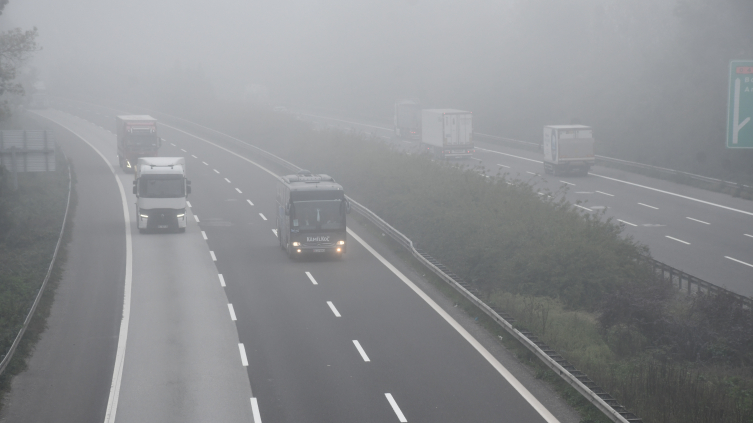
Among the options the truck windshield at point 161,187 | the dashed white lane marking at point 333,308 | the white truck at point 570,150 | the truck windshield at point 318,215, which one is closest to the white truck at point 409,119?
the white truck at point 570,150

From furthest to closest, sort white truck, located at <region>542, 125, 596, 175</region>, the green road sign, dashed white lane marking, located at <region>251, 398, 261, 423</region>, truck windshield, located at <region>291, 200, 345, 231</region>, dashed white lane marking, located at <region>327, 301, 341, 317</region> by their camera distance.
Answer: white truck, located at <region>542, 125, 596, 175</region>, truck windshield, located at <region>291, 200, 345, 231</region>, dashed white lane marking, located at <region>327, 301, 341, 317</region>, the green road sign, dashed white lane marking, located at <region>251, 398, 261, 423</region>

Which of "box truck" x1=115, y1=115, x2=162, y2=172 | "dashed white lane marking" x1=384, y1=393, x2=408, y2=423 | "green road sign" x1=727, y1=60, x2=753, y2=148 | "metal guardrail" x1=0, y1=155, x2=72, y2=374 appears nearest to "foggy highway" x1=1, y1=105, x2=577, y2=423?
"dashed white lane marking" x1=384, y1=393, x2=408, y2=423

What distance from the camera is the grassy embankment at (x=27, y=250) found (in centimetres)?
1898

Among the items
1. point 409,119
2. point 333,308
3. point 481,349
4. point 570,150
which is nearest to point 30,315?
point 333,308

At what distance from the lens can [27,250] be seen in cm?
2972

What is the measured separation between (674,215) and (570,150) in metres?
13.1

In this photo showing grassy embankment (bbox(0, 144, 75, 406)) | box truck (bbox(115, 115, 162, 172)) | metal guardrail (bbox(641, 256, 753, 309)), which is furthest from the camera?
box truck (bbox(115, 115, 162, 172))

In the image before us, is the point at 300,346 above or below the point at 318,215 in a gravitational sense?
below

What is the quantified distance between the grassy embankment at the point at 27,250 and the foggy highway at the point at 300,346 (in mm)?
2481

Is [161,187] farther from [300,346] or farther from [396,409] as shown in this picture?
[396,409]

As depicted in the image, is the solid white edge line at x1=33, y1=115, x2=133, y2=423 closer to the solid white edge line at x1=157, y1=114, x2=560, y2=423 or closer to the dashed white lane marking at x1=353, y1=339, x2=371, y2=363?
the dashed white lane marking at x1=353, y1=339, x2=371, y2=363

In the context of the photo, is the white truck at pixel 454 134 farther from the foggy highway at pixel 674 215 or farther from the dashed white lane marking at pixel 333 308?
the dashed white lane marking at pixel 333 308

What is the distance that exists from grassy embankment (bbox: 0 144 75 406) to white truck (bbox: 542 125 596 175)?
3001cm

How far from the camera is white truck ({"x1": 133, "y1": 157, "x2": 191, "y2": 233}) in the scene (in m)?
33.1
